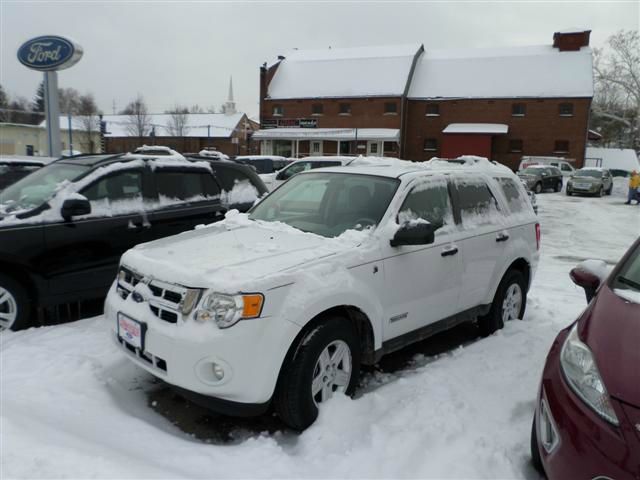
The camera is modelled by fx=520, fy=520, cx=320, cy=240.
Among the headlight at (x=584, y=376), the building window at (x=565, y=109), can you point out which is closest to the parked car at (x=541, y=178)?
the building window at (x=565, y=109)

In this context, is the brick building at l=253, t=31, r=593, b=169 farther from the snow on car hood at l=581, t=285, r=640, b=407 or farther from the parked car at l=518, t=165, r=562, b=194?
the snow on car hood at l=581, t=285, r=640, b=407

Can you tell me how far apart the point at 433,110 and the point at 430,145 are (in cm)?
299

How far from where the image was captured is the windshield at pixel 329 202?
4.16 metres

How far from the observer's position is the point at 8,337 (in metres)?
4.64

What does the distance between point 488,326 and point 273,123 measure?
149 ft

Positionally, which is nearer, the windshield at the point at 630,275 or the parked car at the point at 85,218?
the windshield at the point at 630,275

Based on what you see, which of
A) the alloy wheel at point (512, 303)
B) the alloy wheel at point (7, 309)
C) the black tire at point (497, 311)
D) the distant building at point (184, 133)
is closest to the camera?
the alloy wheel at point (7, 309)

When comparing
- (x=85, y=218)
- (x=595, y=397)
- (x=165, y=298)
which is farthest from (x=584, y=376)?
(x=85, y=218)

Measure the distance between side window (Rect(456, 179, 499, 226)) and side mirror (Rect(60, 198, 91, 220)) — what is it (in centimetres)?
365

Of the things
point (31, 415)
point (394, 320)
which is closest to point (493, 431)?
point (394, 320)

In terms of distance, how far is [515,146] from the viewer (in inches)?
1705

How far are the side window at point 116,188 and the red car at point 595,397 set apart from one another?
4595 millimetres

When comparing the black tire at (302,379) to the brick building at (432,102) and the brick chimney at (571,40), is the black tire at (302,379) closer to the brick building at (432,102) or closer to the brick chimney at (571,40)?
the brick building at (432,102)

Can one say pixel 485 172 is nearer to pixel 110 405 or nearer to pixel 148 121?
pixel 110 405
